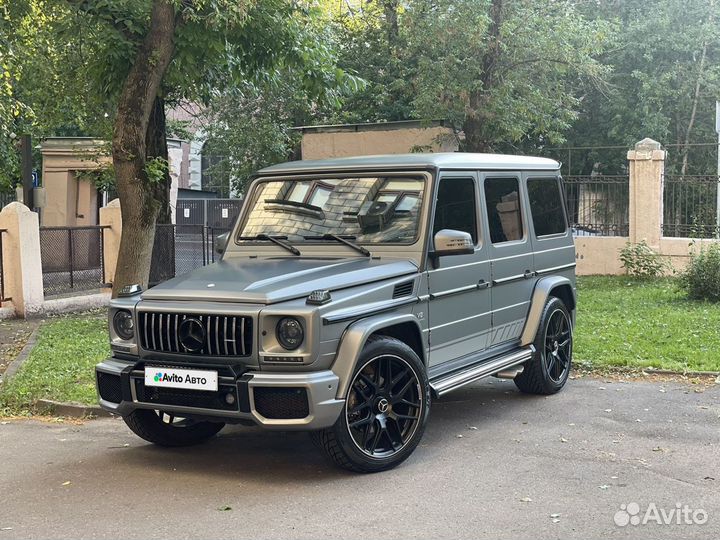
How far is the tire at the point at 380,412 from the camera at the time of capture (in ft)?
18.9

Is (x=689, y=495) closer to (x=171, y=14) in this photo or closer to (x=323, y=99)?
(x=171, y=14)

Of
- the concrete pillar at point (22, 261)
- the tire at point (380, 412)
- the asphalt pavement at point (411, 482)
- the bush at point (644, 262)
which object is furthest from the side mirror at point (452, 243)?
the bush at point (644, 262)

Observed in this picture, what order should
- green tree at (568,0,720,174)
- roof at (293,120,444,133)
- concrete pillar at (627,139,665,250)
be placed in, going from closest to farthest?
1. concrete pillar at (627,139,665,250)
2. roof at (293,120,444,133)
3. green tree at (568,0,720,174)

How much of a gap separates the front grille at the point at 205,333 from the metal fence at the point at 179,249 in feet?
34.4

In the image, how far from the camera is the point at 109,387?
6.23 m

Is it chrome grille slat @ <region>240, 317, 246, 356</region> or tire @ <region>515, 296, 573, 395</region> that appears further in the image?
tire @ <region>515, 296, 573, 395</region>

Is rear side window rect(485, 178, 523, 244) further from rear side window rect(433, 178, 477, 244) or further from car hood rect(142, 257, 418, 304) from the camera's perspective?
car hood rect(142, 257, 418, 304)

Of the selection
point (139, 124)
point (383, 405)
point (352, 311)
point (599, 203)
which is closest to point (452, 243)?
point (352, 311)

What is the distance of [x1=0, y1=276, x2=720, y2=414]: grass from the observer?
8773mm

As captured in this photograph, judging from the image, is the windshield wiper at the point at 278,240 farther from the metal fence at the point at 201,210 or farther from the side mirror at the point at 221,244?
the metal fence at the point at 201,210

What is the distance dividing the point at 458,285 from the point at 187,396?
2188 mm

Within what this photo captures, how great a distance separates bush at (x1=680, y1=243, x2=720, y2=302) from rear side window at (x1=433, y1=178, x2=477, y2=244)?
7.87 m

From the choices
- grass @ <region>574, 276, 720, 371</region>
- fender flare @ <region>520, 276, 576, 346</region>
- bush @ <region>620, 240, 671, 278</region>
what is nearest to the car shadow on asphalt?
fender flare @ <region>520, 276, 576, 346</region>

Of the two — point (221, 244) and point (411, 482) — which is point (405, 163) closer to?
point (221, 244)
